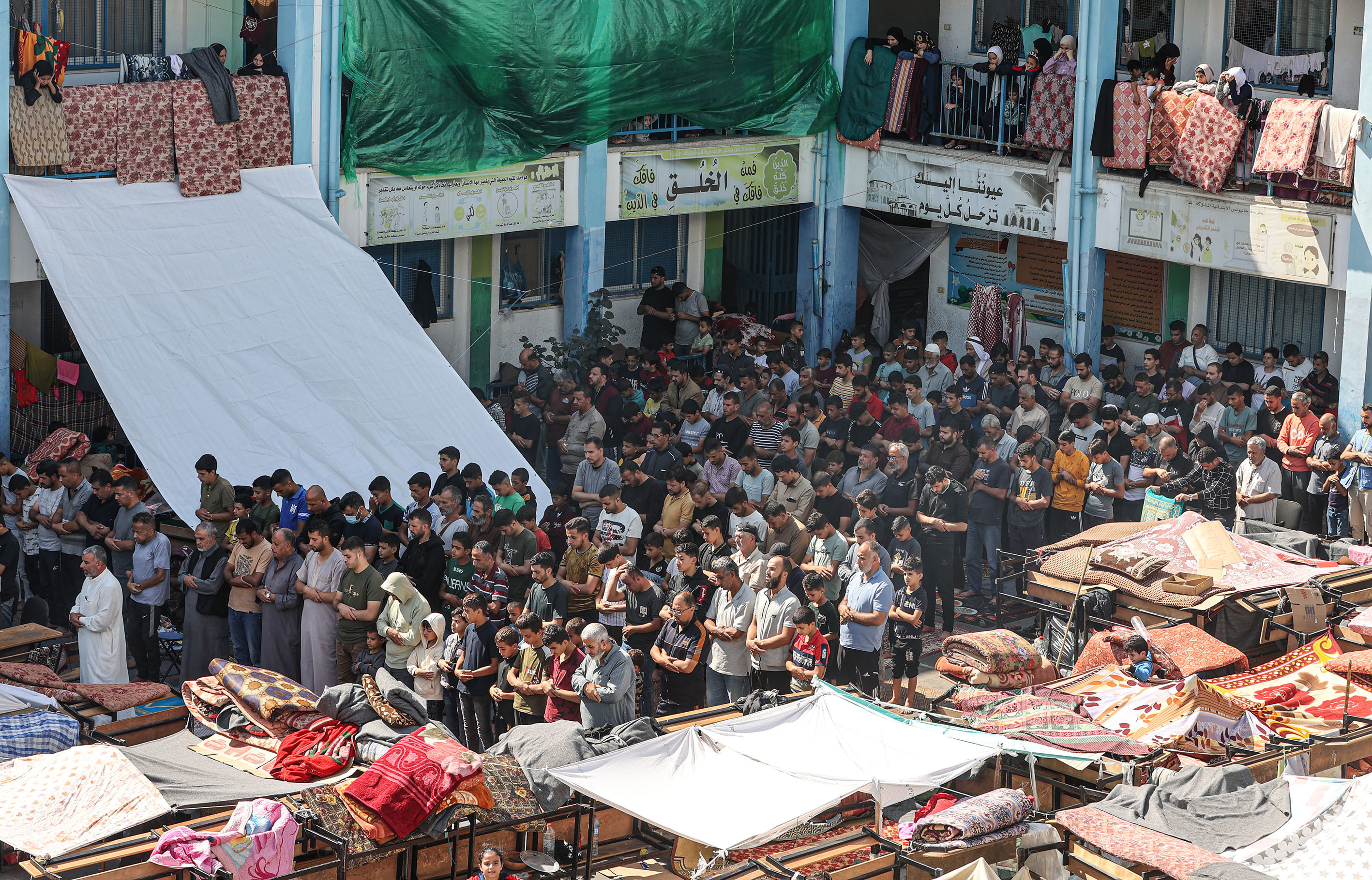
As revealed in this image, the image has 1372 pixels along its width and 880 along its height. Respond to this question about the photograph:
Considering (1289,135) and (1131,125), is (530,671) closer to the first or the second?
(1289,135)

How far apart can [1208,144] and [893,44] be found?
486 centimetres

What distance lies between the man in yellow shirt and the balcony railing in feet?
26.8

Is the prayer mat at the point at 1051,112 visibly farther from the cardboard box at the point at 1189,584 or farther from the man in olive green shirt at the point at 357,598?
the man in olive green shirt at the point at 357,598

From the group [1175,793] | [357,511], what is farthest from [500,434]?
[1175,793]

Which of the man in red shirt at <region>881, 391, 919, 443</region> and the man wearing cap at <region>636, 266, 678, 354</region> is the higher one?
the man wearing cap at <region>636, 266, 678, 354</region>

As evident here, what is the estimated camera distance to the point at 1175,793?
34.8ft

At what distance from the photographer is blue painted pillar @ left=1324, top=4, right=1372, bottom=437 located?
61.1 feet

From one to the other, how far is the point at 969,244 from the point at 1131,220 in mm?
3699

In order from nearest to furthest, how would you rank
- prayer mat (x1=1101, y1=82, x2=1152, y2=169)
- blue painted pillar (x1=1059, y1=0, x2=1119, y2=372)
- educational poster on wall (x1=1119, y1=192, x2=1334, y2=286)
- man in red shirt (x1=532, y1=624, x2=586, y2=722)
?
man in red shirt (x1=532, y1=624, x2=586, y2=722) < educational poster on wall (x1=1119, y1=192, x2=1334, y2=286) < prayer mat (x1=1101, y1=82, x2=1152, y2=169) < blue painted pillar (x1=1059, y1=0, x2=1119, y2=372)

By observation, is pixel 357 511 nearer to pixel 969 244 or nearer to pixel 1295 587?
pixel 1295 587

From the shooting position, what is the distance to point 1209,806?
34.3ft

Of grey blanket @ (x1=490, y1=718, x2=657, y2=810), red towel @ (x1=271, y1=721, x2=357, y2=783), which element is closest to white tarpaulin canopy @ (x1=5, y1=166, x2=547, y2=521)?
red towel @ (x1=271, y1=721, x2=357, y2=783)

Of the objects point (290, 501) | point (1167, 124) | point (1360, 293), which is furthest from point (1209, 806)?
point (1167, 124)

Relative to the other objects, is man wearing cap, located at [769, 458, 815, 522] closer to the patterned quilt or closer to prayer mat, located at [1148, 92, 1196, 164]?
the patterned quilt
